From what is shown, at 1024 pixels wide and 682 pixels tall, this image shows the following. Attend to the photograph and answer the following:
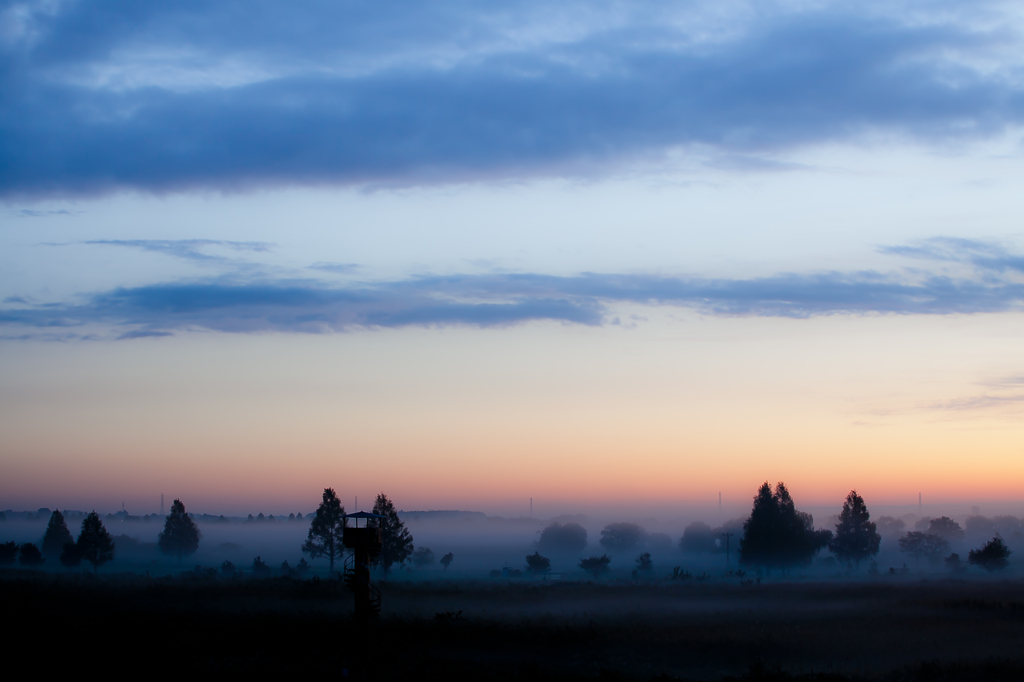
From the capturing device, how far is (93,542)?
88.6 metres

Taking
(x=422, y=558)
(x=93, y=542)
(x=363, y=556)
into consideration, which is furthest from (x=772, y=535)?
(x=93, y=542)

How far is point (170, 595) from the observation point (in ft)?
153

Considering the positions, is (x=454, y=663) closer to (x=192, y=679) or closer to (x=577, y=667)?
(x=577, y=667)

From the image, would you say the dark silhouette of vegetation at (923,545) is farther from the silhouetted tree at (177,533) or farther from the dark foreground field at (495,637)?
the silhouetted tree at (177,533)

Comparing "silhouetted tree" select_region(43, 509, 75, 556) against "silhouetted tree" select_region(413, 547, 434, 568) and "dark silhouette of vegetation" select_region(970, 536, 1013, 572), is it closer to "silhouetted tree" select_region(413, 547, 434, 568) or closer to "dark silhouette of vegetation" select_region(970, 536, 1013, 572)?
"silhouetted tree" select_region(413, 547, 434, 568)

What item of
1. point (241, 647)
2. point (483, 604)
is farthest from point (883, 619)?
point (241, 647)

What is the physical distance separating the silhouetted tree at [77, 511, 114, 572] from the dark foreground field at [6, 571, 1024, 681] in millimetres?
41717

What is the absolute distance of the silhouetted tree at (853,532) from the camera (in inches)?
3615

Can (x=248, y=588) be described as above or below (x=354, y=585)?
below

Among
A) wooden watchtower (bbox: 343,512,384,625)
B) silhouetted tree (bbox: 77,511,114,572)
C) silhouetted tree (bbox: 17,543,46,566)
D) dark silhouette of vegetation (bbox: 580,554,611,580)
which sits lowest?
dark silhouette of vegetation (bbox: 580,554,611,580)

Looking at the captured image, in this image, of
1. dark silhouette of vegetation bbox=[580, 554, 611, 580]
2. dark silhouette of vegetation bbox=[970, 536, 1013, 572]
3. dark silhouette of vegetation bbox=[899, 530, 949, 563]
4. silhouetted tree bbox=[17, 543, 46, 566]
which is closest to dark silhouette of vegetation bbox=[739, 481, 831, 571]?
dark silhouette of vegetation bbox=[970, 536, 1013, 572]

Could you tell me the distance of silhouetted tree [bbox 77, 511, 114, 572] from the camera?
288 ft

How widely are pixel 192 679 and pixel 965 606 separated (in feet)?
137

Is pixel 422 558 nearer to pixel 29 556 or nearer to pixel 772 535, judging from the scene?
pixel 29 556
